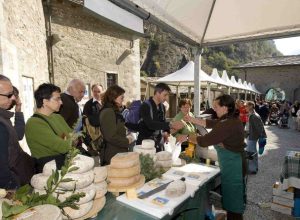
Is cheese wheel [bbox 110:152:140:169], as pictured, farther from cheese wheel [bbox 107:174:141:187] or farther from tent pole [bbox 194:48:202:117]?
tent pole [bbox 194:48:202:117]

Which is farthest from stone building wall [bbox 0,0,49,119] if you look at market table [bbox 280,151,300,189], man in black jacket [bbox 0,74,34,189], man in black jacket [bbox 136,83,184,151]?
market table [bbox 280,151,300,189]

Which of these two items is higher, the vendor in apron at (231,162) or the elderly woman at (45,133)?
the elderly woman at (45,133)

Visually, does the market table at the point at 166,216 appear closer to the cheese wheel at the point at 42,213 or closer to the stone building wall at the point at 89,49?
the cheese wheel at the point at 42,213

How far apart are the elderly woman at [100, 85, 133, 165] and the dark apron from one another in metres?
1.20

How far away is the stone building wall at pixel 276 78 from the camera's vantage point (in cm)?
2733

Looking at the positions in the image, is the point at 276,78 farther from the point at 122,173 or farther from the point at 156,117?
the point at 122,173

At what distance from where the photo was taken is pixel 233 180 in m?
2.63

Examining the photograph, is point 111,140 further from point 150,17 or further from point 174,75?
Answer: point 174,75

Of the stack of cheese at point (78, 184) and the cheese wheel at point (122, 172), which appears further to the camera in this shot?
the cheese wheel at point (122, 172)

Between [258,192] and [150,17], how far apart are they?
12.9ft

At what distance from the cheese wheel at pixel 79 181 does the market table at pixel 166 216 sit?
1.17 ft

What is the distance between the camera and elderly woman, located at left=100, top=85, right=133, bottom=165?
2678mm

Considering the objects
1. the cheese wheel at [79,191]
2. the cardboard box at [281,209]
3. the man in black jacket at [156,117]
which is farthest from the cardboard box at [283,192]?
the cheese wheel at [79,191]

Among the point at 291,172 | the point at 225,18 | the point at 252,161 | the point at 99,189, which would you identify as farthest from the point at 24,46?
the point at 291,172
